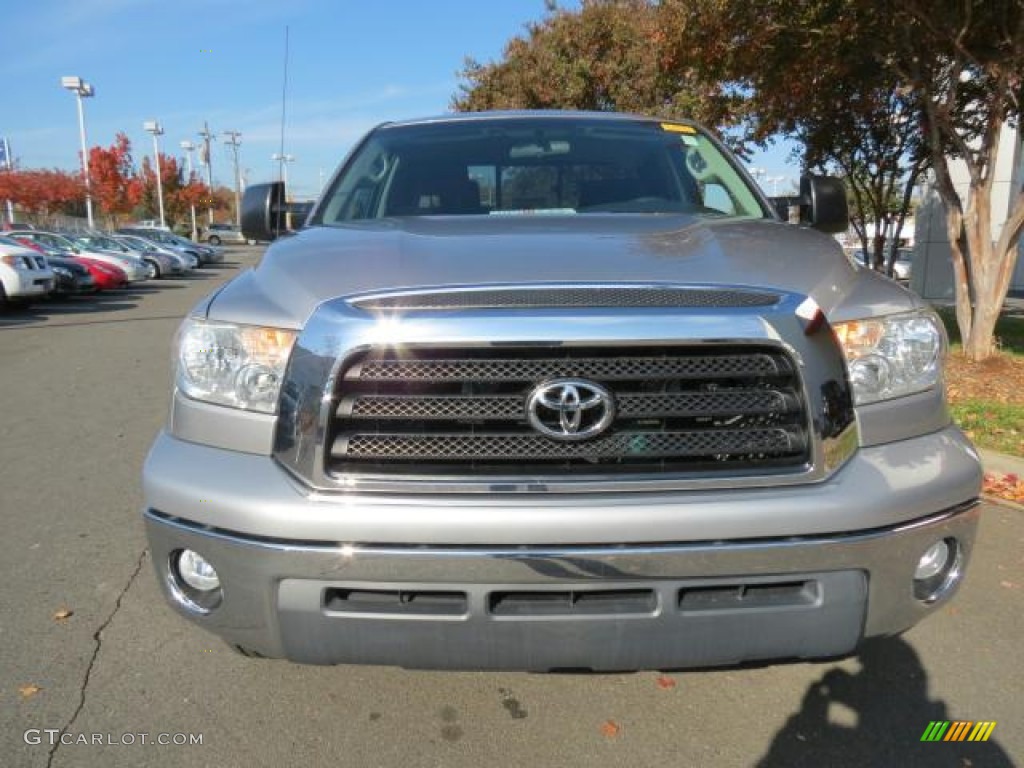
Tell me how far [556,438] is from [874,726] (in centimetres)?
149

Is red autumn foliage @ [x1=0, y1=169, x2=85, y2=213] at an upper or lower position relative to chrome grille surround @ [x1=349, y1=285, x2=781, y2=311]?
lower

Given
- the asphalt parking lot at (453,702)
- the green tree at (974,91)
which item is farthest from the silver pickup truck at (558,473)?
the green tree at (974,91)

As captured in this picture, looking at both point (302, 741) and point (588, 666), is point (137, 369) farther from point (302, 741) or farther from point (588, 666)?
point (588, 666)

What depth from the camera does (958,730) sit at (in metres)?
2.50

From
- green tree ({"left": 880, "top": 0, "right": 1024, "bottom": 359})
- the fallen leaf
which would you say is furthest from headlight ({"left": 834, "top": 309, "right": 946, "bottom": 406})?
green tree ({"left": 880, "top": 0, "right": 1024, "bottom": 359})

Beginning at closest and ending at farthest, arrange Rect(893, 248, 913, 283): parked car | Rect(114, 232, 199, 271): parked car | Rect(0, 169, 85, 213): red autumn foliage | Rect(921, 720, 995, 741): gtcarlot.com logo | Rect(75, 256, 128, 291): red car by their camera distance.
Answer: Rect(921, 720, 995, 741): gtcarlot.com logo
Rect(75, 256, 128, 291): red car
Rect(893, 248, 913, 283): parked car
Rect(114, 232, 199, 271): parked car
Rect(0, 169, 85, 213): red autumn foliage

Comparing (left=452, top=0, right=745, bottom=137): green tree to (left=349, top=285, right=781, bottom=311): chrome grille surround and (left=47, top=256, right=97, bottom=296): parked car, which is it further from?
(left=349, top=285, right=781, bottom=311): chrome grille surround

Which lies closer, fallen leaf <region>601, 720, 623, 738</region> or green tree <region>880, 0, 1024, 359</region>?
fallen leaf <region>601, 720, 623, 738</region>

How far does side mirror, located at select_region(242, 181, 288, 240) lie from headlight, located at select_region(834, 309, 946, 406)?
251 cm

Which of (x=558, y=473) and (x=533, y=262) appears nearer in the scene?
(x=558, y=473)

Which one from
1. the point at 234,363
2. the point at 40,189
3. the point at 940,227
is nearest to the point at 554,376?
the point at 234,363

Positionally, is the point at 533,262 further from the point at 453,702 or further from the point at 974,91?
the point at 974,91

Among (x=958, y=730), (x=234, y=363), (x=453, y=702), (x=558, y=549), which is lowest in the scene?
(x=453, y=702)

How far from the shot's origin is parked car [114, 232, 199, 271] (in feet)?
95.6
